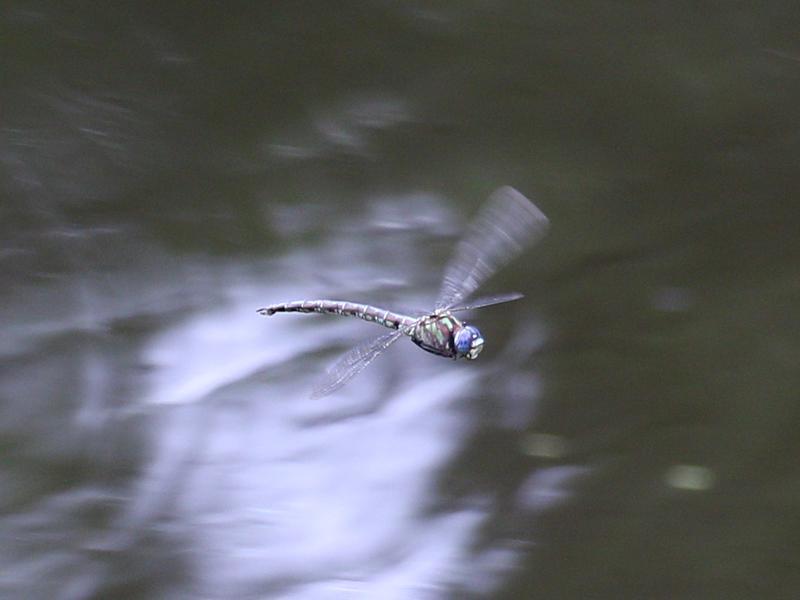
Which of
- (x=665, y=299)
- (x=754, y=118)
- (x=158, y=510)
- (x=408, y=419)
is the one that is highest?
(x=754, y=118)

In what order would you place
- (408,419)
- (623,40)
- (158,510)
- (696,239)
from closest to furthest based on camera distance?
(158,510)
(408,419)
(696,239)
(623,40)

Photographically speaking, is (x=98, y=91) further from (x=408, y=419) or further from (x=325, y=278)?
(x=408, y=419)

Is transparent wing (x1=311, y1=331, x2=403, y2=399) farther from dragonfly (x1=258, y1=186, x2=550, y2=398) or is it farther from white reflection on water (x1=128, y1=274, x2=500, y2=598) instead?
white reflection on water (x1=128, y1=274, x2=500, y2=598)

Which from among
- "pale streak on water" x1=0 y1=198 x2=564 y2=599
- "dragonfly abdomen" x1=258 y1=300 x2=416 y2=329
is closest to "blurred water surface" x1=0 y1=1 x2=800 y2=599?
"pale streak on water" x1=0 y1=198 x2=564 y2=599

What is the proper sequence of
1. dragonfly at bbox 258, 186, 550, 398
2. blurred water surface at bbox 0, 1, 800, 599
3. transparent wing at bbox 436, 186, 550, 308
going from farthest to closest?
transparent wing at bbox 436, 186, 550, 308
dragonfly at bbox 258, 186, 550, 398
blurred water surface at bbox 0, 1, 800, 599

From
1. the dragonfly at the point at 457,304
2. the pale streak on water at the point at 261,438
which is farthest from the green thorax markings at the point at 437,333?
the pale streak on water at the point at 261,438

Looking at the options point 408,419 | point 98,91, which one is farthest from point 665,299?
point 98,91
